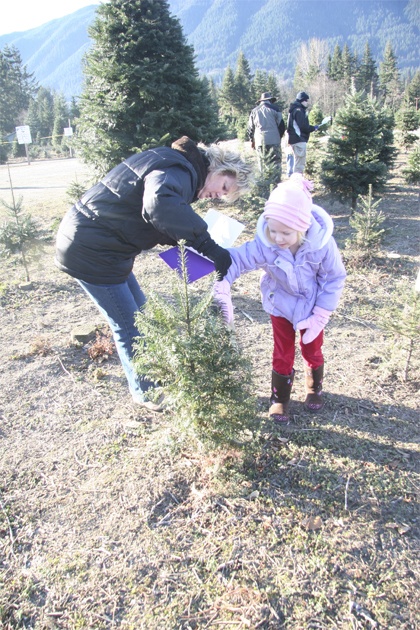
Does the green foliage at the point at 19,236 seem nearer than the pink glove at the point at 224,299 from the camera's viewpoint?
No

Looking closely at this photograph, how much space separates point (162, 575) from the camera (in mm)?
1949

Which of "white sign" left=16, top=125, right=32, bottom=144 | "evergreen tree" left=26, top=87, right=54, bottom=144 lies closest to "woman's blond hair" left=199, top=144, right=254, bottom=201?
"white sign" left=16, top=125, right=32, bottom=144

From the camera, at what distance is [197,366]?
199 centimetres

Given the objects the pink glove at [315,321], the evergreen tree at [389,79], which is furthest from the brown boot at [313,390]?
the evergreen tree at [389,79]

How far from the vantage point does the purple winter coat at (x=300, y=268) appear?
2506 millimetres

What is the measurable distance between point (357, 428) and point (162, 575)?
1.51m

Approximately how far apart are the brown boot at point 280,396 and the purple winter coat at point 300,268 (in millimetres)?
395

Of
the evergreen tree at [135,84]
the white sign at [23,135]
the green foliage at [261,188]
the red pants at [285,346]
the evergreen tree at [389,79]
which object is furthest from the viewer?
the evergreen tree at [389,79]

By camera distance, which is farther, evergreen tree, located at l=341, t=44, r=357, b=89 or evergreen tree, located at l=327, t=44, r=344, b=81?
evergreen tree, located at l=327, t=44, r=344, b=81

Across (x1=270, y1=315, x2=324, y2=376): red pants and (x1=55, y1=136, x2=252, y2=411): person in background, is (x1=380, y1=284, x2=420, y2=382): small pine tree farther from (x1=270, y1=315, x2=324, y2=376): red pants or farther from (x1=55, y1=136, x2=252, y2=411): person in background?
(x1=55, y1=136, x2=252, y2=411): person in background

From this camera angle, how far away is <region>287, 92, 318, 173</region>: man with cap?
8248mm

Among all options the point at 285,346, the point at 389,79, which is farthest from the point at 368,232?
the point at 389,79

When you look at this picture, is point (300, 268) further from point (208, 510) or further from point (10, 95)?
point (10, 95)

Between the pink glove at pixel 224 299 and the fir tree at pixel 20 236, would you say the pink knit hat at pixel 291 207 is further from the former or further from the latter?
the fir tree at pixel 20 236
